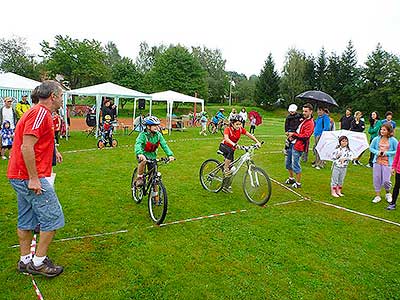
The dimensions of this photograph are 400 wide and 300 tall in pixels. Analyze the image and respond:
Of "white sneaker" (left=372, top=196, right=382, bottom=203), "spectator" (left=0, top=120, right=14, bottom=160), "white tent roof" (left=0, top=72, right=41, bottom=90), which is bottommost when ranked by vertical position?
"white sneaker" (left=372, top=196, right=382, bottom=203)

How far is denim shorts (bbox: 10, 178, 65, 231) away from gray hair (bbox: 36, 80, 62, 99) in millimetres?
842

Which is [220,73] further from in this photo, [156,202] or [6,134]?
[156,202]

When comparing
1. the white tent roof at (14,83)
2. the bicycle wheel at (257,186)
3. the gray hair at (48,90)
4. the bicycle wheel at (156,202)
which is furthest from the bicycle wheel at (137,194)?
the white tent roof at (14,83)

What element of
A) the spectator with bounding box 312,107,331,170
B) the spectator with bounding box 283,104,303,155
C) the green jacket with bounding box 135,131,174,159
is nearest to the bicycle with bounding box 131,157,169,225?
the green jacket with bounding box 135,131,174,159

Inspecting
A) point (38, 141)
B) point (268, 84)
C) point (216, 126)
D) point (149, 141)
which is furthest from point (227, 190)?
point (268, 84)

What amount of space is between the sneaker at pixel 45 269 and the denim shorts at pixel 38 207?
1.44 ft

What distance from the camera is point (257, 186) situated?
6.14m

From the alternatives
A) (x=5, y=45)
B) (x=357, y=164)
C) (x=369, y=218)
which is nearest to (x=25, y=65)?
(x=5, y=45)

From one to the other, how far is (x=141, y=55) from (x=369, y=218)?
261 ft

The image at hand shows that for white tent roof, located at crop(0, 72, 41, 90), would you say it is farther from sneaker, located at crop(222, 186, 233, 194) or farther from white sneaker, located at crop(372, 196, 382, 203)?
white sneaker, located at crop(372, 196, 382, 203)

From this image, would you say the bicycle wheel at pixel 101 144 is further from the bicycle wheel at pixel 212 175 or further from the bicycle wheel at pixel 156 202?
the bicycle wheel at pixel 156 202

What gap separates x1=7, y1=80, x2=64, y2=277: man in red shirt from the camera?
3.05 meters

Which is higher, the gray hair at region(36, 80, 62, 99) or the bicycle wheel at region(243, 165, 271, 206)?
the gray hair at region(36, 80, 62, 99)

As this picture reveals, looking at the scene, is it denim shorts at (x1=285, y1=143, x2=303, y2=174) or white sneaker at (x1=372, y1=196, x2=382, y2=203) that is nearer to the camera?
white sneaker at (x1=372, y1=196, x2=382, y2=203)
